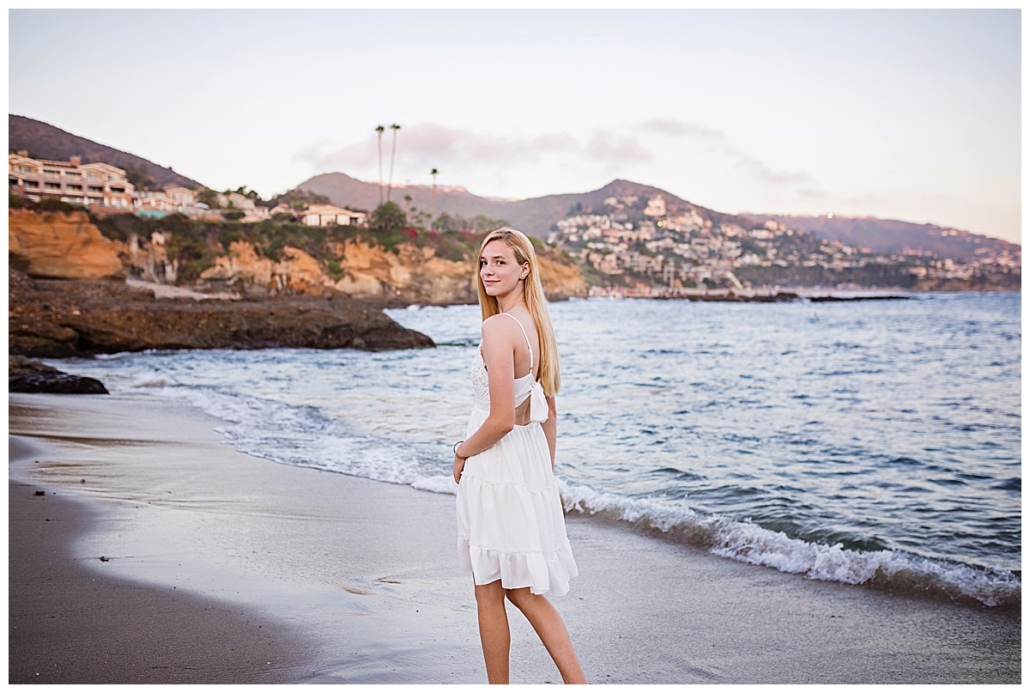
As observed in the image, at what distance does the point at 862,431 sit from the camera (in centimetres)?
911

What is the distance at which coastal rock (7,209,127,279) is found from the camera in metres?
37.6

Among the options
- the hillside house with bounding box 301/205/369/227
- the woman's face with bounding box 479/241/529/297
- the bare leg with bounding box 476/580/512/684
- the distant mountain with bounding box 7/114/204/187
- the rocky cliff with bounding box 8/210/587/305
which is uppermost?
the distant mountain with bounding box 7/114/204/187

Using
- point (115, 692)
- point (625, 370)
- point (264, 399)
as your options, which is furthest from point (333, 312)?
point (115, 692)

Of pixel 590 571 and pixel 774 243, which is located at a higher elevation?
pixel 774 243

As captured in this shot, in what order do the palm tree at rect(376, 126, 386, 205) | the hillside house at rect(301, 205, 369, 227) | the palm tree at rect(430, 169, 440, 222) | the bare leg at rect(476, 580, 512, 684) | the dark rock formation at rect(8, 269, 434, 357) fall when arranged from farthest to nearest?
the palm tree at rect(430, 169, 440, 222), the palm tree at rect(376, 126, 386, 205), the hillside house at rect(301, 205, 369, 227), the dark rock formation at rect(8, 269, 434, 357), the bare leg at rect(476, 580, 512, 684)

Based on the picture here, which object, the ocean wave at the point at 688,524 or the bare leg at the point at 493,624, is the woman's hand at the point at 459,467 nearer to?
the bare leg at the point at 493,624

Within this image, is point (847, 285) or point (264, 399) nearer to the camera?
point (264, 399)

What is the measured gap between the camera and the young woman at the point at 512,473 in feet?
7.00

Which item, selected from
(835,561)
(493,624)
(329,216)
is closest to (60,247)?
(329,216)

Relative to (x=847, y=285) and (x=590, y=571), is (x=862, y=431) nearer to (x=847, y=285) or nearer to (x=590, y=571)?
(x=590, y=571)

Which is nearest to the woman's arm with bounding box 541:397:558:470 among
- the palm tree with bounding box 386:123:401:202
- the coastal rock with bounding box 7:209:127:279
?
the coastal rock with bounding box 7:209:127:279

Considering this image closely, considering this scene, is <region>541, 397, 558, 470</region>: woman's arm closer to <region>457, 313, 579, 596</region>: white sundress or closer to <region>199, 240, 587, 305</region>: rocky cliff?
<region>457, 313, 579, 596</region>: white sundress

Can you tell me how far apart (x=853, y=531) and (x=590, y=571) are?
79.9 inches

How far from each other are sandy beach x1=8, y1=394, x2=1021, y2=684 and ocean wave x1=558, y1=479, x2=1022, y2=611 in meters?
0.14
